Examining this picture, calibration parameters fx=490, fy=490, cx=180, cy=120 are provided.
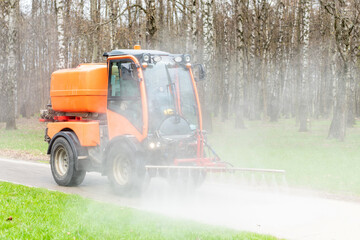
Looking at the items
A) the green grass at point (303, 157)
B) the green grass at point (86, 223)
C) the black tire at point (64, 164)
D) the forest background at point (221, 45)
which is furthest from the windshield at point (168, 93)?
the forest background at point (221, 45)

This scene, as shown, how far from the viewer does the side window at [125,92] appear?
9.24 m

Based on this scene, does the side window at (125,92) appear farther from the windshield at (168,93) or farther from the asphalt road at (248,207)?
the asphalt road at (248,207)

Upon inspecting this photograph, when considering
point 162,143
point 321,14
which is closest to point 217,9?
point 321,14

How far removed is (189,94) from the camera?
9.67 meters

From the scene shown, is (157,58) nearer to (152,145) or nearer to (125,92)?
(125,92)

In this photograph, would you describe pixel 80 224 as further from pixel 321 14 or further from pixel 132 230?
pixel 321 14

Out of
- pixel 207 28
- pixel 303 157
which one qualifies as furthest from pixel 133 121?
pixel 207 28

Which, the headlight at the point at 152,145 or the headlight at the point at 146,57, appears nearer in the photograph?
the headlight at the point at 152,145

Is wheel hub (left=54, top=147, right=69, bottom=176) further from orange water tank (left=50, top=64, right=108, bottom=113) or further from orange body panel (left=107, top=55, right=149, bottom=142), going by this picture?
orange body panel (left=107, top=55, right=149, bottom=142)

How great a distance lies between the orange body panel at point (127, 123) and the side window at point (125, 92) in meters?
0.08

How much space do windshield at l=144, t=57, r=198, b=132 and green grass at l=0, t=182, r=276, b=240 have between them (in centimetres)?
209

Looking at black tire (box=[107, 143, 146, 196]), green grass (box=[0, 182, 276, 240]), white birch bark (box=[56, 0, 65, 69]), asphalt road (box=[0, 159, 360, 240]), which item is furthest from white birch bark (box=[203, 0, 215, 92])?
green grass (box=[0, 182, 276, 240])

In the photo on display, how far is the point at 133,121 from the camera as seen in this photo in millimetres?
9281

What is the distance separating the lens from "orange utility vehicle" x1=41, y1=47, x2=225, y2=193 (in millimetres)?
8984
